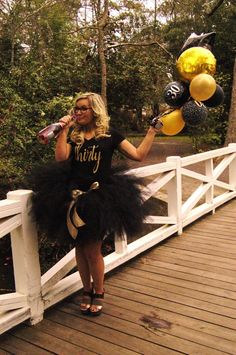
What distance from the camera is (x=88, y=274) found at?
2658mm

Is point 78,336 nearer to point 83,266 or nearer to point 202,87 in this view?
point 83,266

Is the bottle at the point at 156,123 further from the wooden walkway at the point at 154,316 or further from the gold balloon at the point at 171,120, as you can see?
the wooden walkway at the point at 154,316

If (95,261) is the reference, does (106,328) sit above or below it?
below

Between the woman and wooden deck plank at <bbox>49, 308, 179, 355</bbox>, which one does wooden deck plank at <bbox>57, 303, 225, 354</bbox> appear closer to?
wooden deck plank at <bbox>49, 308, 179, 355</bbox>

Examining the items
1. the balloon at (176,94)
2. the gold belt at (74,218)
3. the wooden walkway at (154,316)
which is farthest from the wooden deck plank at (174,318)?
the balloon at (176,94)

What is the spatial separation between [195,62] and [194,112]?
339mm

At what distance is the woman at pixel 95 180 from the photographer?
2381mm

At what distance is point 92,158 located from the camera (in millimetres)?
2434

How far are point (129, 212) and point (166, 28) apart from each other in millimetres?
15655

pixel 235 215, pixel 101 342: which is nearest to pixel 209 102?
pixel 101 342

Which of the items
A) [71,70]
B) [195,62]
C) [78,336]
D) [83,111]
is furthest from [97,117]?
[71,70]

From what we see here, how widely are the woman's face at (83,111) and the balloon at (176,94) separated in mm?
588

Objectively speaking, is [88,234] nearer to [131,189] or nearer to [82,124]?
[131,189]

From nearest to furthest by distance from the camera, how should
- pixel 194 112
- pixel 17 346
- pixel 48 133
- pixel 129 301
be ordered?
1. pixel 48 133
2. pixel 17 346
3. pixel 194 112
4. pixel 129 301
